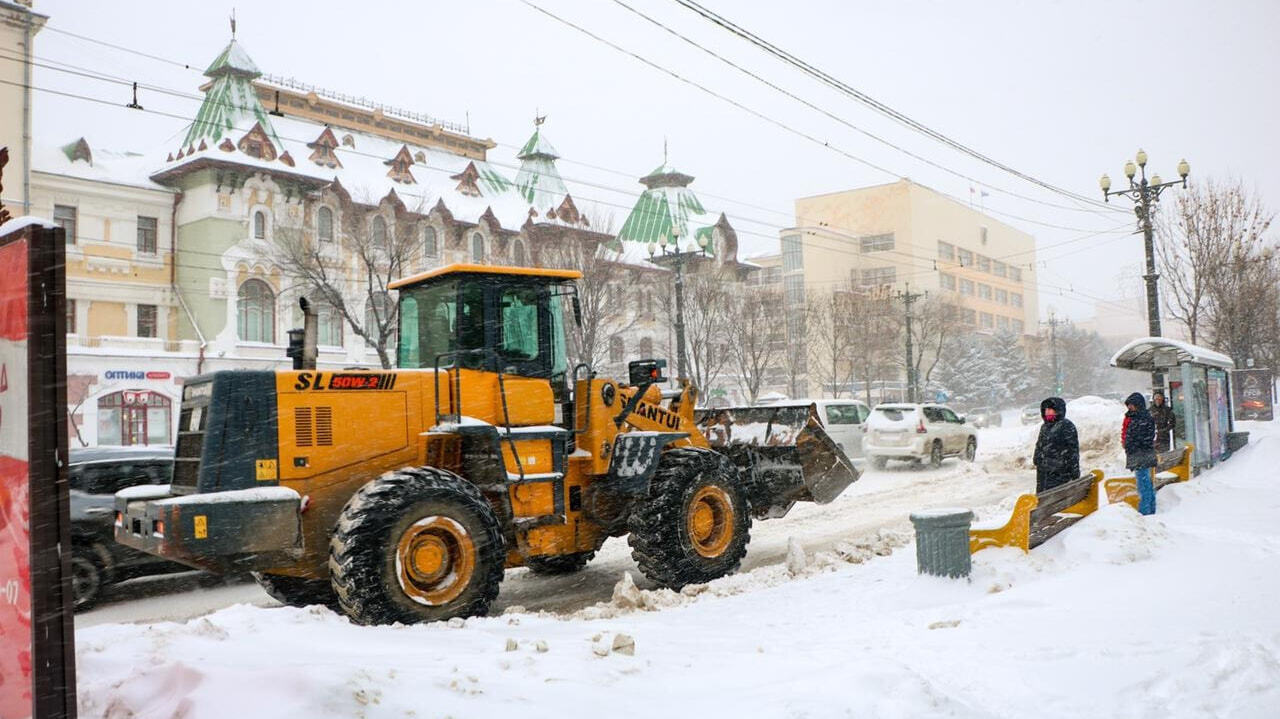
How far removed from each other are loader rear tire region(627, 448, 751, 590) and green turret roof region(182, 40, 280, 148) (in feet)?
108

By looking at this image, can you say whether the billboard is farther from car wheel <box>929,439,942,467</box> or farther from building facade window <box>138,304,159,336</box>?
building facade window <box>138,304,159,336</box>

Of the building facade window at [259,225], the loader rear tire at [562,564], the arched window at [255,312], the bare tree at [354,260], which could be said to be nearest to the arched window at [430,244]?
the bare tree at [354,260]

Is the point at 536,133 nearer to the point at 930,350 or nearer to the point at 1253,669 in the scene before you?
the point at 930,350

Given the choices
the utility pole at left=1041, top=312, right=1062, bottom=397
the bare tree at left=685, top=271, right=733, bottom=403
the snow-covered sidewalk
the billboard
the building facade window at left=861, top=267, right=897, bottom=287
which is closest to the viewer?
the snow-covered sidewalk

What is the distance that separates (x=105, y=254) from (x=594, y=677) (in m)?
33.6

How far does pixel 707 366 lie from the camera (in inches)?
1448

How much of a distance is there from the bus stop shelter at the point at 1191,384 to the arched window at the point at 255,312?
2961cm

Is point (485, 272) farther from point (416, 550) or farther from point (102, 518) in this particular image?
point (102, 518)

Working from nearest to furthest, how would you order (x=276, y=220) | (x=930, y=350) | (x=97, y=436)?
1. (x=97, y=436)
2. (x=276, y=220)
3. (x=930, y=350)

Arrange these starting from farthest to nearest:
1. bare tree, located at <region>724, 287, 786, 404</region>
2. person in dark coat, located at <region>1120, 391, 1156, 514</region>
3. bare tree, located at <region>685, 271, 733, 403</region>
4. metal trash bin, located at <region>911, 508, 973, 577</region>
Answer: bare tree, located at <region>724, 287, 786, 404</region> → bare tree, located at <region>685, 271, 733, 403</region> → person in dark coat, located at <region>1120, 391, 1156, 514</region> → metal trash bin, located at <region>911, 508, 973, 577</region>

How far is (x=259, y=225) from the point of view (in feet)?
115

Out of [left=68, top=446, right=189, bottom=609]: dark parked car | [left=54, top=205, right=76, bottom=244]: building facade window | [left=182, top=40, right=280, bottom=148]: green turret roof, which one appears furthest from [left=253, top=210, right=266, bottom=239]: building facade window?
[left=68, top=446, right=189, bottom=609]: dark parked car

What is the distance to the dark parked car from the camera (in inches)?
348

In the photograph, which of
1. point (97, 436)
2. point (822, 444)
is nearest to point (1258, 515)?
point (822, 444)
